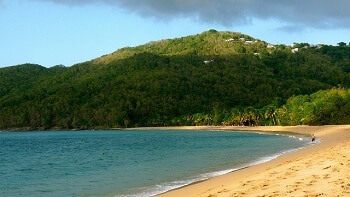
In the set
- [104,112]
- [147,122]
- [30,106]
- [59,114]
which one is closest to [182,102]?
[147,122]

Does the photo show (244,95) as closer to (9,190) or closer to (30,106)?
(30,106)

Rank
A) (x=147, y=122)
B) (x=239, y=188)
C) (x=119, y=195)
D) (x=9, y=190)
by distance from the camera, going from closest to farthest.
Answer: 1. (x=239, y=188)
2. (x=119, y=195)
3. (x=9, y=190)
4. (x=147, y=122)

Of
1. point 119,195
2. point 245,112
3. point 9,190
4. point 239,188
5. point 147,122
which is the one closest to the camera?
point 239,188

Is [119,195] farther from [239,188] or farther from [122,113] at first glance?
[122,113]

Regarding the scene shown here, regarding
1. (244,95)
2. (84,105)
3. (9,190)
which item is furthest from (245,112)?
(9,190)

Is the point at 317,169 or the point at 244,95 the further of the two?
the point at 244,95

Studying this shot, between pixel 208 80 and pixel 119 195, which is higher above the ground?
pixel 208 80

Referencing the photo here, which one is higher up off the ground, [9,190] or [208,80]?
[208,80]

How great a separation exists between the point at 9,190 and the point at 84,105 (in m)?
166

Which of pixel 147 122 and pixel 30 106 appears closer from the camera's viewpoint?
pixel 147 122

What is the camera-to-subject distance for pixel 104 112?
185750mm

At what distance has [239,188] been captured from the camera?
1878 cm

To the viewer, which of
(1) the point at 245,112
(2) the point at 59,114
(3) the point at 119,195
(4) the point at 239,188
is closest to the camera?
(4) the point at 239,188

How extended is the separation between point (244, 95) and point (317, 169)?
532ft
